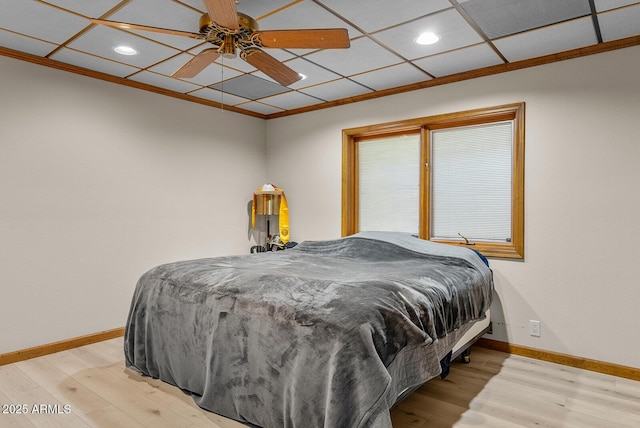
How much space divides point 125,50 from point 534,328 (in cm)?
406

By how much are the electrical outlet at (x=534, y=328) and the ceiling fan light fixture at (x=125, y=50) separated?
396 cm

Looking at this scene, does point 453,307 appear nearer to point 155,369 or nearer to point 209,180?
point 155,369

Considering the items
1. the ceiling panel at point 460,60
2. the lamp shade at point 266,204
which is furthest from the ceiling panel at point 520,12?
the lamp shade at point 266,204

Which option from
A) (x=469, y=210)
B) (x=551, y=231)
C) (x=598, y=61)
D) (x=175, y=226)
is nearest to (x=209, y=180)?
(x=175, y=226)

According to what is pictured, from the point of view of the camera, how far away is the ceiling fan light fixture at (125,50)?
314 centimetres

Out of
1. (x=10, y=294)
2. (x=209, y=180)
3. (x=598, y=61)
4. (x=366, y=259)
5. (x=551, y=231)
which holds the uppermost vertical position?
(x=598, y=61)

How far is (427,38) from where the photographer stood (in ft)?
9.66

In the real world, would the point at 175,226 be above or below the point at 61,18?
below

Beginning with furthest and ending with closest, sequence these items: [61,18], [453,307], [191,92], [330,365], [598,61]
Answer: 1. [191,92]
2. [598,61]
3. [61,18]
4. [453,307]
5. [330,365]

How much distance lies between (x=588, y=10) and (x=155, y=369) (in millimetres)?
3692

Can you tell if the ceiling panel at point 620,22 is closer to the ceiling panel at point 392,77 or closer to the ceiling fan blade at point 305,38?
the ceiling panel at point 392,77

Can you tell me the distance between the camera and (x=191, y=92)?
4.35 meters

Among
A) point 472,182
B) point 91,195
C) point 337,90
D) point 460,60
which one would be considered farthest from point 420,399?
point 91,195

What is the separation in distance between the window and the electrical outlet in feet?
1.84
